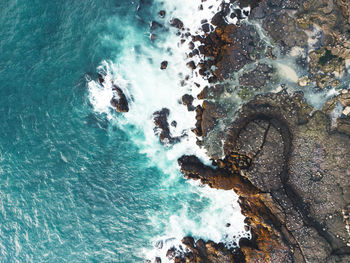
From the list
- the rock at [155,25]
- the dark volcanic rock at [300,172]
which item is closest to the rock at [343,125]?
the dark volcanic rock at [300,172]

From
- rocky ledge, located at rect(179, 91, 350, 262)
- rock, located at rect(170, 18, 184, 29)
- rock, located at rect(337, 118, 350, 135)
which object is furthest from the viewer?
rock, located at rect(170, 18, 184, 29)

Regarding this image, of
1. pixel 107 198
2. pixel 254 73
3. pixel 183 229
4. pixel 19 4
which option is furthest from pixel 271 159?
pixel 19 4

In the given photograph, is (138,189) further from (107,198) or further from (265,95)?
(265,95)

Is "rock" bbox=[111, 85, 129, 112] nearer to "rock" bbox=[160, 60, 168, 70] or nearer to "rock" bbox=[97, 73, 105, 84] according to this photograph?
"rock" bbox=[97, 73, 105, 84]

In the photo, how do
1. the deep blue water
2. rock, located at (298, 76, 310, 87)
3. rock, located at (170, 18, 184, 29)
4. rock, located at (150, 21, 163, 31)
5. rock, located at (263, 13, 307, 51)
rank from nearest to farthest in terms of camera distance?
rock, located at (263, 13, 307, 51) < rock, located at (298, 76, 310, 87) < rock, located at (170, 18, 184, 29) < rock, located at (150, 21, 163, 31) < the deep blue water

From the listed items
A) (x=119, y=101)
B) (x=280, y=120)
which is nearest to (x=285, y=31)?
(x=280, y=120)

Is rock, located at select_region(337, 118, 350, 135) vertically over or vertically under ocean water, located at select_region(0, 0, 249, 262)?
under

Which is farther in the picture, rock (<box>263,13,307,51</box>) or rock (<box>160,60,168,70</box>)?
rock (<box>160,60,168,70</box>)

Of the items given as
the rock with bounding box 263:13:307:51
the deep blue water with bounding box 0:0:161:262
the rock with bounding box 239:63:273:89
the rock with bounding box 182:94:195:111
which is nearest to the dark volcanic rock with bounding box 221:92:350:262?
the rock with bounding box 239:63:273:89
